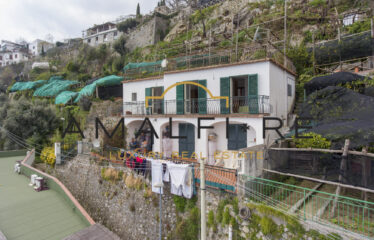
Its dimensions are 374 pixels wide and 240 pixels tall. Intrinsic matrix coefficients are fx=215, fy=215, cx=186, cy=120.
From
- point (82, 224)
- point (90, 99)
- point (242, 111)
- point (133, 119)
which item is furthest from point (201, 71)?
point (90, 99)

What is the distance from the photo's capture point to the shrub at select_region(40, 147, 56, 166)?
664 inches

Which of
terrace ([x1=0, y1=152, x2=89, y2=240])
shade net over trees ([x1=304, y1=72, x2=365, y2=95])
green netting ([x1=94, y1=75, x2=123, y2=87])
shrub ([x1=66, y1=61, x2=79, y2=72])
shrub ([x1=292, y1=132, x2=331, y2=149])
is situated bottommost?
terrace ([x1=0, y1=152, x2=89, y2=240])

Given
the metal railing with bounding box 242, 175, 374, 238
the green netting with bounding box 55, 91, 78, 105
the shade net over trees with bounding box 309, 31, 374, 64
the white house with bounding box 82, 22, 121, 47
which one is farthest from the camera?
the white house with bounding box 82, 22, 121, 47

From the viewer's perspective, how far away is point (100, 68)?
124 ft

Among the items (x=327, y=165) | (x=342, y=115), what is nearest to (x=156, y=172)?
(x=327, y=165)

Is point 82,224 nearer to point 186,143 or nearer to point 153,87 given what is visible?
point 186,143

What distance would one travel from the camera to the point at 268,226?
19.7 ft

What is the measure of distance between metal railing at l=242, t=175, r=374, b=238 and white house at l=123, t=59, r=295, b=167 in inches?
74.6

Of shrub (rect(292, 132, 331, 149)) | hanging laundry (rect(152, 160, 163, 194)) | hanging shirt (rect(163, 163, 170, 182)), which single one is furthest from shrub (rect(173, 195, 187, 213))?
shrub (rect(292, 132, 331, 149))

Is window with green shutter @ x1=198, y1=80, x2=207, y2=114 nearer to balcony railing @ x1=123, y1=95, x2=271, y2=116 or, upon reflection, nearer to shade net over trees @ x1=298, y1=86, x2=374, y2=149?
balcony railing @ x1=123, y1=95, x2=271, y2=116

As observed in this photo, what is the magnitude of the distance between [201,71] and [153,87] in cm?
419

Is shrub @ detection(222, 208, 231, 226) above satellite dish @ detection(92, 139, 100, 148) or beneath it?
beneath

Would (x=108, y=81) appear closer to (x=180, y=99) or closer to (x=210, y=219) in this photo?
(x=180, y=99)

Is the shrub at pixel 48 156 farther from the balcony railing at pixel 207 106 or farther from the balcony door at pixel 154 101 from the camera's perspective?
the balcony door at pixel 154 101
